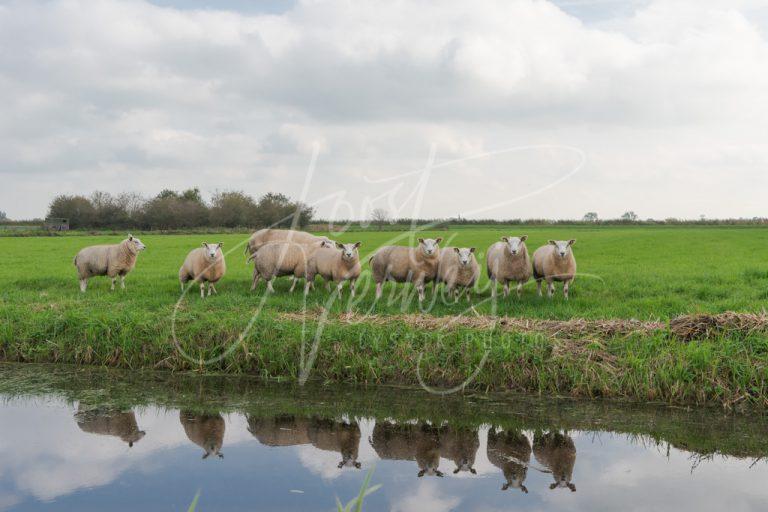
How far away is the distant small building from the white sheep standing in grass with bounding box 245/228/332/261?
6872 centimetres

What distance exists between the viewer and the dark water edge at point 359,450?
656 centimetres

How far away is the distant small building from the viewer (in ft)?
267

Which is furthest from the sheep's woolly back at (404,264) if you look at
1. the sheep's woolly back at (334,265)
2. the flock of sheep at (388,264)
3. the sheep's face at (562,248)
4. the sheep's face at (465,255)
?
the sheep's face at (562,248)

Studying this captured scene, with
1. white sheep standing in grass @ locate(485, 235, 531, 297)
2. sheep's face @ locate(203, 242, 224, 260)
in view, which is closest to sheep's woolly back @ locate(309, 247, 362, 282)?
sheep's face @ locate(203, 242, 224, 260)

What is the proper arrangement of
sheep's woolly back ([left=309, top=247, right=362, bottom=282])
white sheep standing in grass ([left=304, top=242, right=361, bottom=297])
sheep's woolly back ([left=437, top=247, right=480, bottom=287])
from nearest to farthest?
1. sheep's woolly back ([left=437, top=247, right=480, bottom=287])
2. white sheep standing in grass ([left=304, top=242, right=361, bottom=297])
3. sheep's woolly back ([left=309, top=247, right=362, bottom=282])

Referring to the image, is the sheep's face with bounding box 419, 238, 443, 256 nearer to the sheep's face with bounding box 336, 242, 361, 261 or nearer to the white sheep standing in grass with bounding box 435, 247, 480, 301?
the white sheep standing in grass with bounding box 435, 247, 480, 301

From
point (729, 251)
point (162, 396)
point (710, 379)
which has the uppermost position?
point (729, 251)

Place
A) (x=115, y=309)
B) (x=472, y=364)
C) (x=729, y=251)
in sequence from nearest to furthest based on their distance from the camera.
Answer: (x=472, y=364) < (x=115, y=309) < (x=729, y=251)

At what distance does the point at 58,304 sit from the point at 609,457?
503 inches

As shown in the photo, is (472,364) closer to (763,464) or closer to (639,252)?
(763,464)

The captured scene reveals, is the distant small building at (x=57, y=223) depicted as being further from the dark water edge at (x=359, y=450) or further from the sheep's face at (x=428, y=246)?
the dark water edge at (x=359, y=450)

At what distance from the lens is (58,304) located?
15062 mm

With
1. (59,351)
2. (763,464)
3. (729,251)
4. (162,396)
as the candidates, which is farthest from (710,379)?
(729,251)

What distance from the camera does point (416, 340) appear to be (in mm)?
11180
